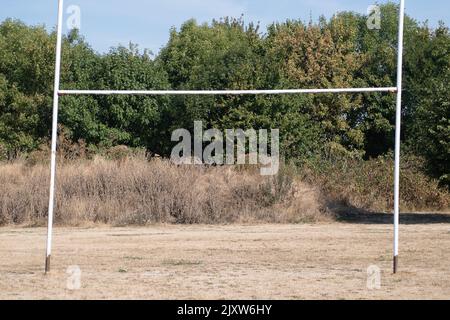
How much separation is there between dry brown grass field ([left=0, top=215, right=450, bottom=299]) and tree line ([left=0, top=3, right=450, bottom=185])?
11717mm

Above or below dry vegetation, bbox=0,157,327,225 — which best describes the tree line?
above

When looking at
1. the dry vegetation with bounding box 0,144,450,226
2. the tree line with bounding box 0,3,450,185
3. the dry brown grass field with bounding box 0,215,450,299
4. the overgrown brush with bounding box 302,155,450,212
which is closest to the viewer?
the dry brown grass field with bounding box 0,215,450,299

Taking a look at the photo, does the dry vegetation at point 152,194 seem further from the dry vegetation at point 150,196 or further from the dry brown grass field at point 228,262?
the dry brown grass field at point 228,262

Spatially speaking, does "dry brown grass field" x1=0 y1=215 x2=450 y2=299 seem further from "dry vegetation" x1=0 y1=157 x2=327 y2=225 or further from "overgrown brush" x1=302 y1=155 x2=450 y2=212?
"overgrown brush" x1=302 y1=155 x2=450 y2=212

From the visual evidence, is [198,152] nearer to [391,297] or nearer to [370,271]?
[370,271]

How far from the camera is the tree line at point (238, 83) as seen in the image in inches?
1367

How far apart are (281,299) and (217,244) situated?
8.14 meters

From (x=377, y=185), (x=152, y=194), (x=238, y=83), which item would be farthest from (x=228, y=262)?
(x=238, y=83)

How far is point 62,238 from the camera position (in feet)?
66.0

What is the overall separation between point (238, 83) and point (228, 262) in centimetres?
2027

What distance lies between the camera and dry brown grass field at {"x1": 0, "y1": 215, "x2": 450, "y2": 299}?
10945 millimetres

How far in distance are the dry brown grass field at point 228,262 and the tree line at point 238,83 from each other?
11.7 metres

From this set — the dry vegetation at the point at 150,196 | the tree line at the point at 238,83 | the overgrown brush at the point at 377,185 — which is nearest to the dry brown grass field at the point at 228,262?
the dry vegetation at the point at 150,196

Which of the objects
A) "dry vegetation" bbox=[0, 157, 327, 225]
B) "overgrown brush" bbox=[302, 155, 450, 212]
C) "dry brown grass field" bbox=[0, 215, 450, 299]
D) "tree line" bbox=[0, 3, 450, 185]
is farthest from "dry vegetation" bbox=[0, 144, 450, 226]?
"tree line" bbox=[0, 3, 450, 185]
